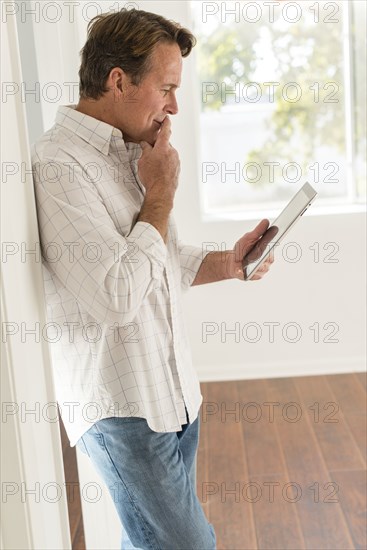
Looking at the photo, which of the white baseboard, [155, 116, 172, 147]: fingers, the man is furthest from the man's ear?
the white baseboard

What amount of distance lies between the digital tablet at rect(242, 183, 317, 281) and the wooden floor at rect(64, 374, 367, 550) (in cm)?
82

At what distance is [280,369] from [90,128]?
2821 millimetres

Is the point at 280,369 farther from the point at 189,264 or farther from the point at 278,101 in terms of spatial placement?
the point at 189,264

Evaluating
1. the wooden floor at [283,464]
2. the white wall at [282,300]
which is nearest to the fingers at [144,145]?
the wooden floor at [283,464]

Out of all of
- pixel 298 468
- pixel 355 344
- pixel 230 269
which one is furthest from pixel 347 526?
pixel 355 344

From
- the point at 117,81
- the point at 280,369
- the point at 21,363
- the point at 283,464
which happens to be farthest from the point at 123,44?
the point at 280,369

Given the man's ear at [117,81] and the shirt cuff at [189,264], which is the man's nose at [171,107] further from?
the shirt cuff at [189,264]

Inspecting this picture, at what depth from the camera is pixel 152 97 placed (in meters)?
1.57

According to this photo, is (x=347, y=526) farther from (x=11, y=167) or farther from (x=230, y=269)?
(x=11, y=167)

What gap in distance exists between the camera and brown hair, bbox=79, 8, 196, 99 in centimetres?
152

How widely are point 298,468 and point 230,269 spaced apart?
1.48 metres

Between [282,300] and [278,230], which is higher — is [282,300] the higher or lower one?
the lower one

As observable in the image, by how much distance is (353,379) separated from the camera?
13.2ft

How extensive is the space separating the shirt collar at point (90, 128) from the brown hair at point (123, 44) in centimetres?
7
